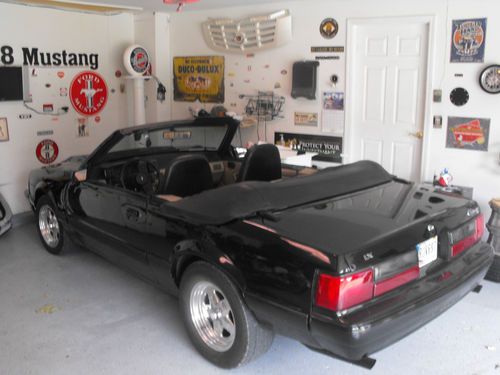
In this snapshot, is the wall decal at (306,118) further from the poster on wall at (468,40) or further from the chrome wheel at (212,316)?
the chrome wheel at (212,316)

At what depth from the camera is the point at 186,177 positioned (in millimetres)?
3477

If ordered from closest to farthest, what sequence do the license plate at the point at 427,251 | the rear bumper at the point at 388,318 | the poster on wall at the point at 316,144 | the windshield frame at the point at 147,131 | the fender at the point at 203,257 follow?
the rear bumper at the point at 388,318, the license plate at the point at 427,251, the fender at the point at 203,257, the windshield frame at the point at 147,131, the poster on wall at the point at 316,144

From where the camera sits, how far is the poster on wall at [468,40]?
4.77m

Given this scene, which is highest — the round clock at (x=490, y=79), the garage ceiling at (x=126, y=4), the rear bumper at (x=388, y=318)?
the garage ceiling at (x=126, y=4)

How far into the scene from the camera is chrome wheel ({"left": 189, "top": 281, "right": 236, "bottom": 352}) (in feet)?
9.50

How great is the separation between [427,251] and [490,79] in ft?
9.37

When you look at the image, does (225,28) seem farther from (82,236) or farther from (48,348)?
(48,348)

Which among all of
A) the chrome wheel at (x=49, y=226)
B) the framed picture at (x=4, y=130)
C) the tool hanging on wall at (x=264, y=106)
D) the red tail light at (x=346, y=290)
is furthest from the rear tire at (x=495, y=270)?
the framed picture at (x=4, y=130)

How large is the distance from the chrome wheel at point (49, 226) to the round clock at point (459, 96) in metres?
3.97

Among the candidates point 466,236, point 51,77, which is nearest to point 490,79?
point 466,236

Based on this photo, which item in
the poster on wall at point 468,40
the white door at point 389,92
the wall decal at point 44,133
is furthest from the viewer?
the wall decal at point 44,133

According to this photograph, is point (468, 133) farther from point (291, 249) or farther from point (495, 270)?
point (291, 249)

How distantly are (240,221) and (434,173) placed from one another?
323 centimetres

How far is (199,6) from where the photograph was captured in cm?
644
